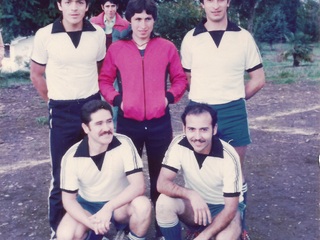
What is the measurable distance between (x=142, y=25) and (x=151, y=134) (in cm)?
80

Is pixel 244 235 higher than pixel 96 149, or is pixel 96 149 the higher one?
pixel 96 149


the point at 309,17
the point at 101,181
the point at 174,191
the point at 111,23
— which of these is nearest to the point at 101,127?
the point at 101,181

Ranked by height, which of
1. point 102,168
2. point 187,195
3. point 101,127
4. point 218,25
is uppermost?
point 218,25

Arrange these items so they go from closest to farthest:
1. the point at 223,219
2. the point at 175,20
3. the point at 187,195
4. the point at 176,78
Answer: the point at 223,219, the point at 187,195, the point at 176,78, the point at 175,20

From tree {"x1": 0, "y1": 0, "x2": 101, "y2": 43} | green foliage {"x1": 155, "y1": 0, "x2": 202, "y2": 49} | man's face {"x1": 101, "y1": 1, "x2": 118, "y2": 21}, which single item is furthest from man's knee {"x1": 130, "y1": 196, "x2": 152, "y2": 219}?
green foliage {"x1": 155, "y1": 0, "x2": 202, "y2": 49}

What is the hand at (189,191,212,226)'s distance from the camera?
3387mm

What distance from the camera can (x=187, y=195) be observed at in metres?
3.44

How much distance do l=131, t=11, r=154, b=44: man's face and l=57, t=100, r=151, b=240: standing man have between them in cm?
58

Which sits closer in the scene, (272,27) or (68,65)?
(68,65)

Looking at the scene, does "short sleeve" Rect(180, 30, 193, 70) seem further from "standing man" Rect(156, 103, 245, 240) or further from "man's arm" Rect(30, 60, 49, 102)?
"man's arm" Rect(30, 60, 49, 102)

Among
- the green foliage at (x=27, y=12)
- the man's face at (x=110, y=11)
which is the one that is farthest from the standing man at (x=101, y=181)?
the green foliage at (x=27, y=12)

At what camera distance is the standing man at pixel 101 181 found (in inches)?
136

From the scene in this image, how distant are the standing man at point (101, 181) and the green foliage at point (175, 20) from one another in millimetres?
12237

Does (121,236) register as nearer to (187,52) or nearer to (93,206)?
(93,206)
